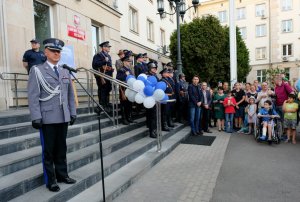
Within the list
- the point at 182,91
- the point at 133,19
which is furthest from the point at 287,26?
the point at 182,91

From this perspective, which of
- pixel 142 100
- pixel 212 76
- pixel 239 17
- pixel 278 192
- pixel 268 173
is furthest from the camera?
pixel 239 17

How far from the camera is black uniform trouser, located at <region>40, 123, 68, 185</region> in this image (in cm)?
350

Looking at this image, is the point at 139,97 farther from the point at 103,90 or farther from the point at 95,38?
the point at 95,38

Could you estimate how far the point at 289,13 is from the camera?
3556cm

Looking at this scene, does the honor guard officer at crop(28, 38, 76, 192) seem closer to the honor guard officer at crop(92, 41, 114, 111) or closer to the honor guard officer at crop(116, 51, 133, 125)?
the honor guard officer at crop(116, 51, 133, 125)

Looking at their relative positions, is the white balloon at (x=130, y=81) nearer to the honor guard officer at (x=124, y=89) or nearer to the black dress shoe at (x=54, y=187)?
the honor guard officer at (x=124, y=89)

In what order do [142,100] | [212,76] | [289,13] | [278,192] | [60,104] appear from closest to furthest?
1. [60,104]
2. [278,192]
3. [142,100]
4. [212,76]
5. [289,13]

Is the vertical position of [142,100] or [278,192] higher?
[142,100]

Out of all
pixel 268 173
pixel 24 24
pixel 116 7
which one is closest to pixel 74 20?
pixel 24 24

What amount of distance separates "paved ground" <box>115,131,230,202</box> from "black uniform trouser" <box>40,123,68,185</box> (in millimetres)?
964

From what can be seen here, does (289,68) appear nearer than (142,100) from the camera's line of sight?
No

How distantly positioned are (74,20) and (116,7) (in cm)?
396

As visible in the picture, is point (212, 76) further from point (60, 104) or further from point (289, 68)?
point (289, 68)

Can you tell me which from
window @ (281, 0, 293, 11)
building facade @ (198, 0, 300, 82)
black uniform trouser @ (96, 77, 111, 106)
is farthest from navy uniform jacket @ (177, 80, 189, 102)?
window @ (281, 0, 293, 11)
